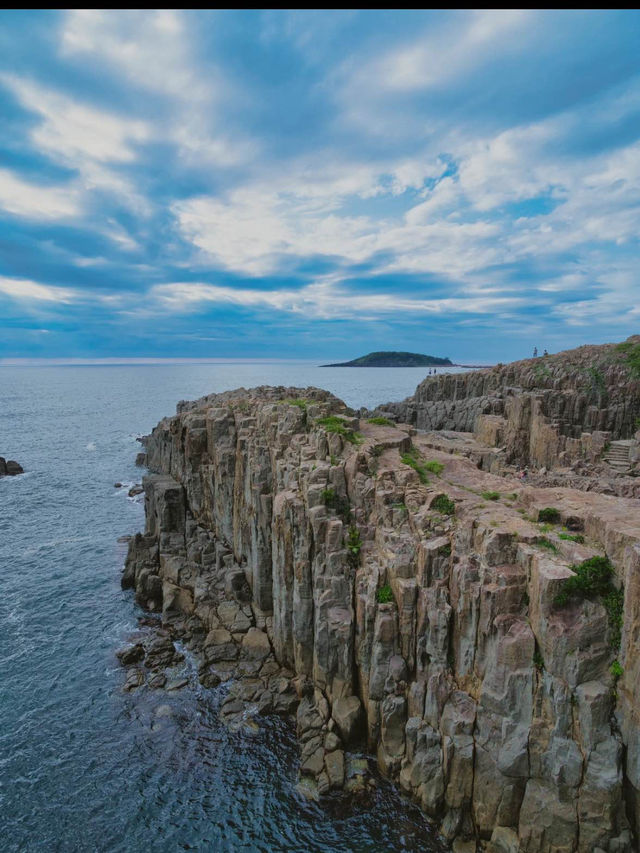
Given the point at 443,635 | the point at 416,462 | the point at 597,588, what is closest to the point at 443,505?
the point at 443,635

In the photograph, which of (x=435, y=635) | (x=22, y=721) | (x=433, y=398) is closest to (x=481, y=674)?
(x=435, y=635)

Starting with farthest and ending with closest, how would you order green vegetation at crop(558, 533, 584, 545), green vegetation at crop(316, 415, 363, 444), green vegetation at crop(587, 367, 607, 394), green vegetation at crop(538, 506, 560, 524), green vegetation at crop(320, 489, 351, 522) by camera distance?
1. green vegetation at crop(587, 367, 607, 394)
2. green vegetation at crop(316, 415, 363, 444)
3. green vegetation at crop(320, 489, 351, 522)
4. green vegetation at crop(538, 506, 560, 524)
5. green vegetation at crop(558, 533, 584, 545)

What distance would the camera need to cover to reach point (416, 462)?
112ft

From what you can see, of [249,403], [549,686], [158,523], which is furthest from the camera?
[249,403]

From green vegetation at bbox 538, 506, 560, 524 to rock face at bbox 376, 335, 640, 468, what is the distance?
3252 cm

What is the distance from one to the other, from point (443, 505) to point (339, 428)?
12354 mm

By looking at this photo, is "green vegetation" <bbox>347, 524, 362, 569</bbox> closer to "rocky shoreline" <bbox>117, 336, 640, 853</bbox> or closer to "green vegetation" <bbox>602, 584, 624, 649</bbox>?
"rocky shoreline" <bbox>117, 336, 640, 853</bbox>

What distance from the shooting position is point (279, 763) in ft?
85.1

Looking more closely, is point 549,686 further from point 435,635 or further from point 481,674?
point 435,635

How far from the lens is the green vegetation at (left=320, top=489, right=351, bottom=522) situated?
3042 centimetres

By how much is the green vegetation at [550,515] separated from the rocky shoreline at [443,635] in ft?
0.28

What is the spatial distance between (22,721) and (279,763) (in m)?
16.2

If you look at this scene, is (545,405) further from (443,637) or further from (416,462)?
(443,637)

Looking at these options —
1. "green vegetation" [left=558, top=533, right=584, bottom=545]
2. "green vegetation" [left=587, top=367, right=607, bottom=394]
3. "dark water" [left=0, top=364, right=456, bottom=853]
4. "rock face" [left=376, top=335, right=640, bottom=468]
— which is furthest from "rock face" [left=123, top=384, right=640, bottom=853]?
"green vegetation" [left=587, top=367, right=607, bottom=394]
